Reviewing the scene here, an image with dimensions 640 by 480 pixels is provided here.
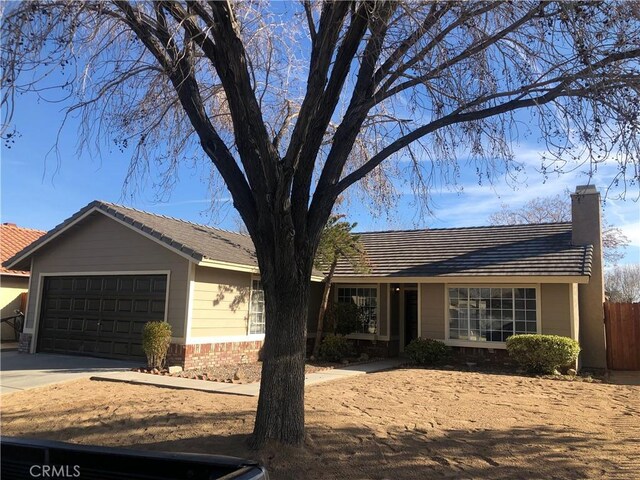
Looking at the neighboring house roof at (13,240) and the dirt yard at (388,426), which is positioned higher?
the neighboring house roof at (13,240)

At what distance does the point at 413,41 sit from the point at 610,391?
9333 millimetres

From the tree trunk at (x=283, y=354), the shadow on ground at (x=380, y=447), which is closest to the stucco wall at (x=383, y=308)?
the shadow on ground at (x=380, y=447)

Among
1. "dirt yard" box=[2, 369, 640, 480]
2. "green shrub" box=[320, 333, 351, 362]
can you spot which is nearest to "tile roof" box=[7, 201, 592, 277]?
"green shrub" box=[320, 333, 351, 362]

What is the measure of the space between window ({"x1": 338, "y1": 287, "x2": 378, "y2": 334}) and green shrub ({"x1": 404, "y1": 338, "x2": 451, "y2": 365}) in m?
2.59

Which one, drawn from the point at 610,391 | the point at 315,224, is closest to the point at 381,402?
the point at 315,224

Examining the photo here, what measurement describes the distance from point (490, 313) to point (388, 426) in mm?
9597

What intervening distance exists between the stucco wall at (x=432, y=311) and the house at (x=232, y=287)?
33 mm

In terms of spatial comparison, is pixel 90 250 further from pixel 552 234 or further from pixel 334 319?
pixel 552 234

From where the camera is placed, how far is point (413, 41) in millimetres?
6680

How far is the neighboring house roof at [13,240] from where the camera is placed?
2088 centimetres

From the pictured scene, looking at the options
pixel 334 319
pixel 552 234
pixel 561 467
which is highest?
pixel 552 234

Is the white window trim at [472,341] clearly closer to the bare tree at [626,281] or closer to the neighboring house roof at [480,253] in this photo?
the neighboring house roof at [480,253]

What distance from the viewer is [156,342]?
42.4 ft

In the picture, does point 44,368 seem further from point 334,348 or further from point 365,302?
point 365,302
